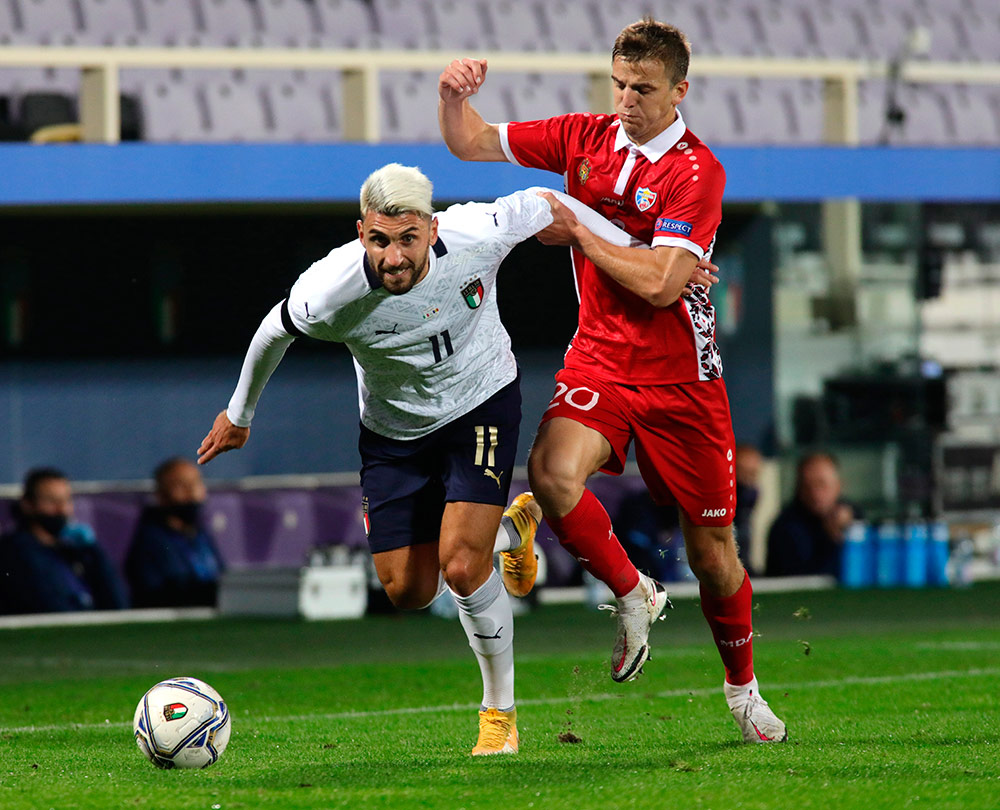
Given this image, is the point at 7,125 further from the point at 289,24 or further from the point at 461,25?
the point at 461,25

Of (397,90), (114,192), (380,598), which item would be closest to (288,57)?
(114,192)

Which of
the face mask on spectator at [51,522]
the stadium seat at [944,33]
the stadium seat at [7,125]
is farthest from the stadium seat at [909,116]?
the face mask on spectator at [51,522]

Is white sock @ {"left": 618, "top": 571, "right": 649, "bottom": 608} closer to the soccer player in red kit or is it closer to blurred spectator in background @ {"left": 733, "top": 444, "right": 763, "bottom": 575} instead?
the soccer player in red kit

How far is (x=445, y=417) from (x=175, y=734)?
135 cm

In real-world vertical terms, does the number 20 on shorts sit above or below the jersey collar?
below

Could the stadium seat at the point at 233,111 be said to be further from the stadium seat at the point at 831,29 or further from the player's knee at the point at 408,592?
the player's knee at the point at 408,592

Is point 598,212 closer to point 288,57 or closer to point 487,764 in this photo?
point 487,764

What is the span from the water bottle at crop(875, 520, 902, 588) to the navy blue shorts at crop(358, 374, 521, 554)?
10.6 m

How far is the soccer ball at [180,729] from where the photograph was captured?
552 centimetres

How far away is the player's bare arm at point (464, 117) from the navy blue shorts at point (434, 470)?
883 millimetres

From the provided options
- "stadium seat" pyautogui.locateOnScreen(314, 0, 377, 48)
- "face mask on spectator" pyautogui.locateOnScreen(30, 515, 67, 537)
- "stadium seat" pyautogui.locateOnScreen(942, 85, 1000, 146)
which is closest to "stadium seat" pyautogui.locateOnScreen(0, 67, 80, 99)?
"stadium seat" pyautogui.locateOnScreen(314, 0, 377, 48)

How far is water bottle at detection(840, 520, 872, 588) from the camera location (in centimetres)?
1584

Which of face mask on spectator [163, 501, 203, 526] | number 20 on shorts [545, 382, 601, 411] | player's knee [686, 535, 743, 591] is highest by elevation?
number 20 on shorts [545, 382, 601, 411]

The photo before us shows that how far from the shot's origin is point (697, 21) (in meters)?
18.5
